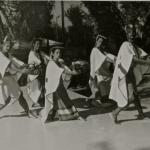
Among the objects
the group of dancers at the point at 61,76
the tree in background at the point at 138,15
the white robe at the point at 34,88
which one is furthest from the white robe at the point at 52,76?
the tree in background at the point at 138,15

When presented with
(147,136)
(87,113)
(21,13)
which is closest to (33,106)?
(87,113)

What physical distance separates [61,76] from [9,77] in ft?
2.96

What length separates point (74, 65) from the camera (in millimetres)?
8008

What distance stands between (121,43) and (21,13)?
1766mm

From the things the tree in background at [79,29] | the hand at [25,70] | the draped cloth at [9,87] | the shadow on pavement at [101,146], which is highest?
the tree in background at [79,29]

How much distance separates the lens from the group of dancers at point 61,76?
754 centimetres

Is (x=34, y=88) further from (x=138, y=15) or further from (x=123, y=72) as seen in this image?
(x=138, y=15)

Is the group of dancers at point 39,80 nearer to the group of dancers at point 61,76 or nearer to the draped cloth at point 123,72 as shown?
the group of dancers at point 61,76

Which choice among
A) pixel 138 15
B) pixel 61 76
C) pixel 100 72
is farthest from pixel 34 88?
pixel 138 15

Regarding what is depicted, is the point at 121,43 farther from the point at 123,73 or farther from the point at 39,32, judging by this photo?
the point at 39,32

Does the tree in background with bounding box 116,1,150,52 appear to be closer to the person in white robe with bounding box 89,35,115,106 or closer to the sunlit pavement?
the person in white robe with bounding box 89,35,115,106

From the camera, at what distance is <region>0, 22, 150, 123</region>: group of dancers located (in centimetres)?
754

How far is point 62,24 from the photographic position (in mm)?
8438

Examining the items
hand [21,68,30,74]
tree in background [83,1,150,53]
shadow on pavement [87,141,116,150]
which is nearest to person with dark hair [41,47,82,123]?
hand [21,68,30,74]
